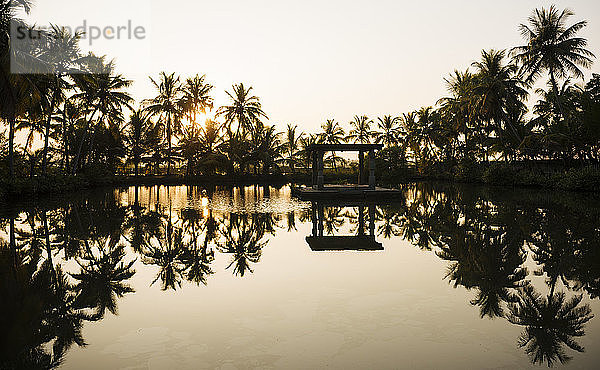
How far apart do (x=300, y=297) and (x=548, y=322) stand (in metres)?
3.33

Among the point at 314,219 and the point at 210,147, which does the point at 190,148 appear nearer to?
the point at 210,147

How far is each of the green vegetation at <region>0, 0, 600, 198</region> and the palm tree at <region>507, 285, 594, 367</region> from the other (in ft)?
67.9

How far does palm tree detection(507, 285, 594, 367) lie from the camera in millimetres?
4551

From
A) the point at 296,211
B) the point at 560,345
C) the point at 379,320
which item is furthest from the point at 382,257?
the point at 296,211

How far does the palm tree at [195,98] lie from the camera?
157 feet

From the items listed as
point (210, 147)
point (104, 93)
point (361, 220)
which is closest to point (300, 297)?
point (361, 220)

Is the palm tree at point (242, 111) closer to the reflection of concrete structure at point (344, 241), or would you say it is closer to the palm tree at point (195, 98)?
the palm tree at point (195, 98)

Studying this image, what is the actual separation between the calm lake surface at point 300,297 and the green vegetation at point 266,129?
14190 mm

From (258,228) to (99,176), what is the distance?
29.5m

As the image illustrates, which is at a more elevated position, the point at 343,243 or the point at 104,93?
the point at 104,93

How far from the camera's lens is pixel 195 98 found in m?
48.0

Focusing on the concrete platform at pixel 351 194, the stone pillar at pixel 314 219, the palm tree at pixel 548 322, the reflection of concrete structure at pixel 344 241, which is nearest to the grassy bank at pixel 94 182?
Answer: the stone pillar at pixel 314 219

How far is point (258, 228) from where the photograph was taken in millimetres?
13719

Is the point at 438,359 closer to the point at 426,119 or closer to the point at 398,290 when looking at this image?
the point at 398,290
